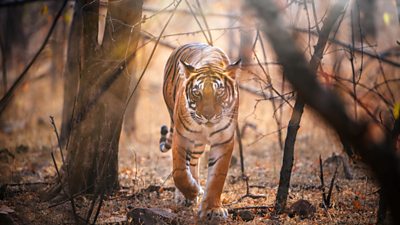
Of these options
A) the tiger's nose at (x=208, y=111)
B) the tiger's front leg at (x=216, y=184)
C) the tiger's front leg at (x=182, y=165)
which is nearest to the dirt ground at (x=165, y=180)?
the tiger's front leg at (x=216, y=184)

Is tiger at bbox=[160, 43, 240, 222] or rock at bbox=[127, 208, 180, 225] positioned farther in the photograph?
tiger at bbox=[160, 43, 240, 222]

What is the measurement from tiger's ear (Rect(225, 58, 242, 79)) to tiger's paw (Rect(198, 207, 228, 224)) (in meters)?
1.16

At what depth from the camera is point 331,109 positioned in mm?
2432

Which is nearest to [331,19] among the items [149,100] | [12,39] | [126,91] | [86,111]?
[126,91]

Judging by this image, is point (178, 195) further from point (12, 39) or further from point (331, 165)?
point (12, 39)

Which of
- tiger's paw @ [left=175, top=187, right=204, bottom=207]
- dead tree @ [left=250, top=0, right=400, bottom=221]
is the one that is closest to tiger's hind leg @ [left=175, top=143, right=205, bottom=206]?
tiger's paw @ [left=175, top=187, right=204, bottom=207]

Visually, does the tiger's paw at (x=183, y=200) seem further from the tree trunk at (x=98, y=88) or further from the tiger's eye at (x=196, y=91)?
the tiger's eye at (x=196, y=91)

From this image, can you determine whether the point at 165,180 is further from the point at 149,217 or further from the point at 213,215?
the point at 149,217

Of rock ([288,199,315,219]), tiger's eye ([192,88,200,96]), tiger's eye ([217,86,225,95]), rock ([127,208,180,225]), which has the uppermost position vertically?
tiger's eye ([217,86,225,95])

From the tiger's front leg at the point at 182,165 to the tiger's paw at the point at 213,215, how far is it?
43 centimetres

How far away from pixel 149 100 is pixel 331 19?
10149 mm

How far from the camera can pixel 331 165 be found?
7203mm

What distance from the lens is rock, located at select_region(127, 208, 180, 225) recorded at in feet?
14.6

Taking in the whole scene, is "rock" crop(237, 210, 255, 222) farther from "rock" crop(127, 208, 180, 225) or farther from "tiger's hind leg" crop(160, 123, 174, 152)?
"tiger's hind leg" crop(160, 123, 174, 152)
